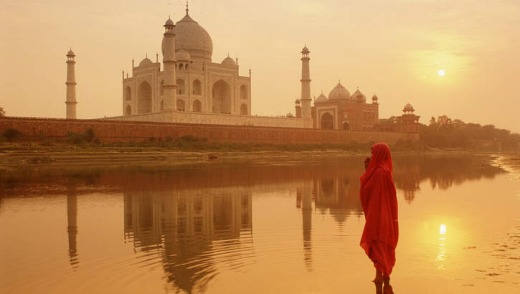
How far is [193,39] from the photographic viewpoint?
3775 centimetres

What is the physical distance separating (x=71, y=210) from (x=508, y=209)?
6.21m

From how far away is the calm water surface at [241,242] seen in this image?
13.4 ft

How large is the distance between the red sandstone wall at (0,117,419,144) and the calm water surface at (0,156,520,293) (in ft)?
49.9

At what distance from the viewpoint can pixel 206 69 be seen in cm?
3750

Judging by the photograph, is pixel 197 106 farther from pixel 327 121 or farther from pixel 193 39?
pixel 327 121

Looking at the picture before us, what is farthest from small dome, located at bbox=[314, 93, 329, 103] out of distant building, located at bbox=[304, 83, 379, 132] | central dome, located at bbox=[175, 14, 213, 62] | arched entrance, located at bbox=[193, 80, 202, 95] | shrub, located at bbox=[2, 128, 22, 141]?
shrub, located at bbox=[2, 128, 22, 141]

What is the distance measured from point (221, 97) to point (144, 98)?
527cm

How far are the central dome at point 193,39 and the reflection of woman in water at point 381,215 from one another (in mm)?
34579

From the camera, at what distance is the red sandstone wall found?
→ 24641mm

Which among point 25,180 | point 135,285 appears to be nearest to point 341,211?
point 135,285

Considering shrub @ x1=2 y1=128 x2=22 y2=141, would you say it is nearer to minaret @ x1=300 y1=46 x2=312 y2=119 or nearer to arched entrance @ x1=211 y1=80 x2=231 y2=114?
arched entrance @ x1=211 y1=80 x2=231 y2=114

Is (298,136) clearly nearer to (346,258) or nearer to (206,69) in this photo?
(206,69)

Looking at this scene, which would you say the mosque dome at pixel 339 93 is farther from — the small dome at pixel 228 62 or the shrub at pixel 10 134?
the shrub at pixel 10 134

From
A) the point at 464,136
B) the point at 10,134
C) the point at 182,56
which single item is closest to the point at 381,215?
the point at 10,134
